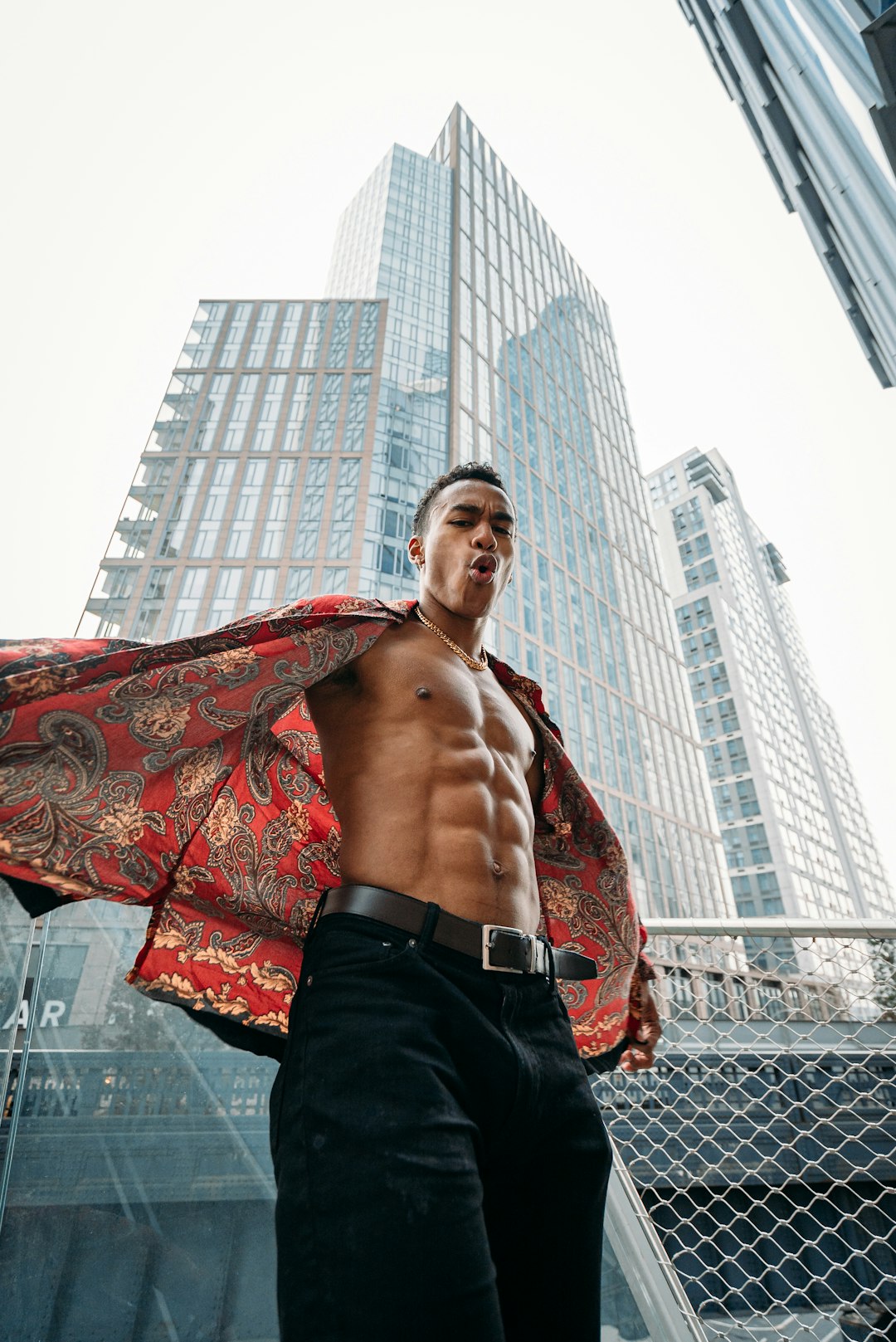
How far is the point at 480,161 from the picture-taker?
49.2 metres

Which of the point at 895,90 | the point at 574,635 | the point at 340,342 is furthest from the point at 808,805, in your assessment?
the point at 895,90

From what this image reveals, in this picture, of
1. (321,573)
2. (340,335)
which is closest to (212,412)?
(340,335)

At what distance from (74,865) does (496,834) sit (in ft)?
2.58

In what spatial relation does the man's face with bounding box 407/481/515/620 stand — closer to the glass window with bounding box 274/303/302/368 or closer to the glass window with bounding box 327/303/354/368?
the glass window with bounding box 327/303/354/368

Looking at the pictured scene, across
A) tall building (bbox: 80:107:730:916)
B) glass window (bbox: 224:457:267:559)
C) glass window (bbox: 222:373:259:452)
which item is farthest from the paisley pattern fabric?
glass window (bbox: 222:373:259:452)

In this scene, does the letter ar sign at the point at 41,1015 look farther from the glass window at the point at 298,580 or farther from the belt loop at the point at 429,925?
the glass window at the point at 298,580

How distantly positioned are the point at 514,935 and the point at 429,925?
18 centimetres

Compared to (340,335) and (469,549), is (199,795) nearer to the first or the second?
(469,549)

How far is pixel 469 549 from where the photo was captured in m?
1.85

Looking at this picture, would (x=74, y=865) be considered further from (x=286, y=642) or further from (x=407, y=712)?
(x=407, y=712)

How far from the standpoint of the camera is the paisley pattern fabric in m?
1.09

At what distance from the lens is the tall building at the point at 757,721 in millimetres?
52875

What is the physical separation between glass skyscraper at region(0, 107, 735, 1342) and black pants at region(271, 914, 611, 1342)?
72cm

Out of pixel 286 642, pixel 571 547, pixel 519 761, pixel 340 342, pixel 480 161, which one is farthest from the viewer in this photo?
pixel 480 161
